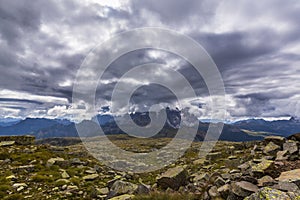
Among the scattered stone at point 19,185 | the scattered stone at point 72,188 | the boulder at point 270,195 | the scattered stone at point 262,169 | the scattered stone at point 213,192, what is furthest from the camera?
the scattered stone at point 19,185

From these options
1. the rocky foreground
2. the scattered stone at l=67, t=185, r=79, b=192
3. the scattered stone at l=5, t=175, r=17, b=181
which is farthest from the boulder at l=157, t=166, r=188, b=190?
the scattered stone at l=5, t=175, r=17, b=181

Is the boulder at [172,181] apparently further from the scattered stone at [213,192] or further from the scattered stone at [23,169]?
the scattered stone at [23,169]

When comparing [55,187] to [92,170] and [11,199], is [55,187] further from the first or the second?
[92,170]

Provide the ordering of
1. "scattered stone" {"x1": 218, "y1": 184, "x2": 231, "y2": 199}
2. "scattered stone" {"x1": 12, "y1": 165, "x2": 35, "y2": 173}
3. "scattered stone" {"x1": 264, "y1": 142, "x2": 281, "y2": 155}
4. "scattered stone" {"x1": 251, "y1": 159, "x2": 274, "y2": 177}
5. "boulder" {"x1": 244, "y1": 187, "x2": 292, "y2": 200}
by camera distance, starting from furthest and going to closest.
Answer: "scattered stone" {"x1": 264, "y1": 142, "x2": 281, "y2": 155} < "scattered stone" {"x1": 12, "y1": 165, "x2": 35, "y2": 173} < "scattered stone" {"x1": 251, "y1": 159, "x2": 274, "y2": 177} < "scattered stone" {"x1": 218, "y1": 184, "x2": 231, "y2": 199} < "boulder" {"x1": 244, "y1": 187, "x2": 292, "y2": 200}

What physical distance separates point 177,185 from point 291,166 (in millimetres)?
8160

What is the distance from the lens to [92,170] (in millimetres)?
28453

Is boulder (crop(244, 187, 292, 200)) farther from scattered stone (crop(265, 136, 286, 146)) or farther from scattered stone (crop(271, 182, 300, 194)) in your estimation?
scattered stone (crop(265, 136, 286, 146))

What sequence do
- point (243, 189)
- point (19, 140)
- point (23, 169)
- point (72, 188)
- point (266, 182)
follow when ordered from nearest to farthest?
1. point (243, 189)
2. point (266, 182)
3. point (72, 188)
4. point (23, 169)
5. point (19, 140)

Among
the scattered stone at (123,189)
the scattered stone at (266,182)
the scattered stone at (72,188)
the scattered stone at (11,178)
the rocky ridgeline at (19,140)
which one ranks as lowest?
the scattered stone at (72,188)

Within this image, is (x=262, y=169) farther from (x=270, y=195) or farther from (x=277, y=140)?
(x=277, y=140)

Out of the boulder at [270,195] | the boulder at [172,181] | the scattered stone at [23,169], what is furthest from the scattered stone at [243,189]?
the scattered stone at [23,169]

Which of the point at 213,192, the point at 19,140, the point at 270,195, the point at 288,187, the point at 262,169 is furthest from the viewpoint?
the point at 19,140

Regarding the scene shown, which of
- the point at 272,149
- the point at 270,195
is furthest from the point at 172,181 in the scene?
the point at 272,149

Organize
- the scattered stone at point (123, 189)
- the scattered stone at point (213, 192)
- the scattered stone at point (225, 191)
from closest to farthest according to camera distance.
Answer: the scattered stone at point (225, 191)
the scattered stone at point (213, 192)
the scattered stone at point (123, 189)
